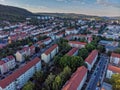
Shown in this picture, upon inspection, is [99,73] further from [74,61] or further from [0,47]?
[0,47]

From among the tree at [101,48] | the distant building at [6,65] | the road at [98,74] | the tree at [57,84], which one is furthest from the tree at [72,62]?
the tree at [101,48]

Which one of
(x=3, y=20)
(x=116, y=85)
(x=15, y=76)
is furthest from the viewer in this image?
(x=3, y=20)

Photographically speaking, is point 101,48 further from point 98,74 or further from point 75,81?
point 75,81

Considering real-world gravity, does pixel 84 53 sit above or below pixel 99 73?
above

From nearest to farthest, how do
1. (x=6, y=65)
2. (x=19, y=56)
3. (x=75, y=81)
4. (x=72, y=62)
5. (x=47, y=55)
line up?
(x=75, y=81), (x=72, y=62), (x=6, y=65), (x=47, y=55), (x=19, y=56)

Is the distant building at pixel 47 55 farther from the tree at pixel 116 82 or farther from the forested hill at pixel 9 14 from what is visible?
the forested hill at pixel 9 14

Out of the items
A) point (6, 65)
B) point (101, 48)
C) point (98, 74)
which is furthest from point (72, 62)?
point (101, 48)

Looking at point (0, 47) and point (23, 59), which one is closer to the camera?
point (23, 59)

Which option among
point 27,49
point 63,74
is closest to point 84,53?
point 63,74
